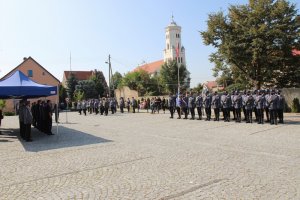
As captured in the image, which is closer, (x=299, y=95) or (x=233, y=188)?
(x=233, y=188)

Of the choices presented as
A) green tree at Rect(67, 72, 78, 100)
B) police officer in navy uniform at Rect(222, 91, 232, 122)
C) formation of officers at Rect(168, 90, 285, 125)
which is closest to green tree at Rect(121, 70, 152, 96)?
green tree at Rect(67, 72, 78, 100)

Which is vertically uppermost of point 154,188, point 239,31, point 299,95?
point 239,31

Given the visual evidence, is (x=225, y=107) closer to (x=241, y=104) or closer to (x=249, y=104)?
(x=241, y=104)

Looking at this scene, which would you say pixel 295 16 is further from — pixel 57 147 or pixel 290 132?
pixel 57 147

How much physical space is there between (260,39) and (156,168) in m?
19.1

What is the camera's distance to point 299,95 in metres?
26.2

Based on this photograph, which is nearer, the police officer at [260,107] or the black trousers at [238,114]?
the police officer at [260,107]

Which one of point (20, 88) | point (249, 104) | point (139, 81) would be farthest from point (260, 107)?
point (139, 81)

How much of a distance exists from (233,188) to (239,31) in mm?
21542

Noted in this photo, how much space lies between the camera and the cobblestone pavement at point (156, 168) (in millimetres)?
6277

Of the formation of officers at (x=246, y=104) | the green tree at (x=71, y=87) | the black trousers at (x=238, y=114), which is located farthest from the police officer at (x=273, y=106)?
the green tree at (x=71, y=87)

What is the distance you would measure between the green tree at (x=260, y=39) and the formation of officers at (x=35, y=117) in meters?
14.4

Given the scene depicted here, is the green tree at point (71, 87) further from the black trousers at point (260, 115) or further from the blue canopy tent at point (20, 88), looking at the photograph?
the black trousers at point (260, 115)

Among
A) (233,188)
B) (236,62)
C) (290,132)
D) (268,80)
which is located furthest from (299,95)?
(233,188)
